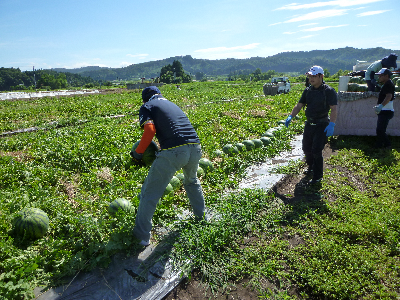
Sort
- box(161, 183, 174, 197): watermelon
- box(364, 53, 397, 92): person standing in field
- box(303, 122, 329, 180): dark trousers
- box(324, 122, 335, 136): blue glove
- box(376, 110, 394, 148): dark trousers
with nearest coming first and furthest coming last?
box(161, 183, 174, 197): watermelon < box(324, 122, 335, 136): blue glove < box(303, 122, 329, 180): dark trousers < box(376, 110, 394, 148): dark trousers < box(364, 53, 397, 92): person standing in field

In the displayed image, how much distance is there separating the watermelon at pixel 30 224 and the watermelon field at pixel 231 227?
0.34 feet

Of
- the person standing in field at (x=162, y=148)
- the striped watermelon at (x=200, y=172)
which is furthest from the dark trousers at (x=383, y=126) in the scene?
the person standing in field at (x=162, y=148)

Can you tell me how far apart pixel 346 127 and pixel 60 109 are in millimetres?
17956

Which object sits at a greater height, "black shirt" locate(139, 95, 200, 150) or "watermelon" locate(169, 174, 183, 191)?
"black shirt" locate(139, 95, 200, 150)

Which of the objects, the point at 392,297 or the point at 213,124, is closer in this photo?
the point at 392,297

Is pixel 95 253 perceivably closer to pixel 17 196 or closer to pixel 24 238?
pixel 24 238

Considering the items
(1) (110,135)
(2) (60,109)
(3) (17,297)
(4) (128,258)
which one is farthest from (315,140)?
(2) (60,109)

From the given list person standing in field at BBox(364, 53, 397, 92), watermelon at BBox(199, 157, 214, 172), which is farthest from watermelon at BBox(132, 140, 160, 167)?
person standing in field at BBox(364, 53, 397, 92)

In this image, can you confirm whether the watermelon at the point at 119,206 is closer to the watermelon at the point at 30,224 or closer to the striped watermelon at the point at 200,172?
the watermelon at the point at 30,224

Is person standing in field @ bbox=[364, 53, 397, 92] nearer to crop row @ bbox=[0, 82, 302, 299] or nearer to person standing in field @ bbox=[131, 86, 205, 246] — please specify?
crop row @ bbox=[0, 82, 302, 299]

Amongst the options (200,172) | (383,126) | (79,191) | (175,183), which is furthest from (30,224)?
(383,126)

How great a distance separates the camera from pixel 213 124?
1152 centimetres

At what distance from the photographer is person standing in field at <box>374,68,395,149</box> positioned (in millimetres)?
7492

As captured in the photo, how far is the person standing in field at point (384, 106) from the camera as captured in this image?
749cm
